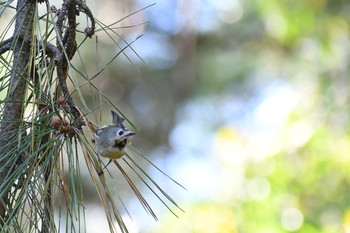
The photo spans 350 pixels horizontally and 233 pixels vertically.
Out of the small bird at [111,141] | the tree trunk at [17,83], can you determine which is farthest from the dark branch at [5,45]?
the small bird at [111,141]

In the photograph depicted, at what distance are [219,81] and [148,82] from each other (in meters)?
0.51

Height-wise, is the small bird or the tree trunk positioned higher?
the tree trunk

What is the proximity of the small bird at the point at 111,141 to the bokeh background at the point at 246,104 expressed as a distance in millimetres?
145

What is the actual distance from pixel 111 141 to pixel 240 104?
3.99m

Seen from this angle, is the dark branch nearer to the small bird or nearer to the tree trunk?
the tree trunk

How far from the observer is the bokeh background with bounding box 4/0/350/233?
6.70 feet

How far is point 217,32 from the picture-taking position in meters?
4.65

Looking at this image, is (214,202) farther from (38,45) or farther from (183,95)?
(183,95)

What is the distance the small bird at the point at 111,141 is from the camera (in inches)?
31.6

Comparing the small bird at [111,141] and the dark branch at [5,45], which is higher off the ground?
the dark branch at [5,45]

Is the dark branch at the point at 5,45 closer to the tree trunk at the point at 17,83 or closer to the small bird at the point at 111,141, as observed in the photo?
the tree trunk at the point at 17,83

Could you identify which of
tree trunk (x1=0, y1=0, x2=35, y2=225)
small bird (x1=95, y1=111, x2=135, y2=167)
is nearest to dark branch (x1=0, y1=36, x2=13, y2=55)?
tree trunk (x1=0, y1=0, x2=35, y2=225)

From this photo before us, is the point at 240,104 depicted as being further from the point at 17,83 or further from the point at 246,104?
the point at 17,83

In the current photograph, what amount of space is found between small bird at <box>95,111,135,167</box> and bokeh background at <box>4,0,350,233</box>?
35mm
